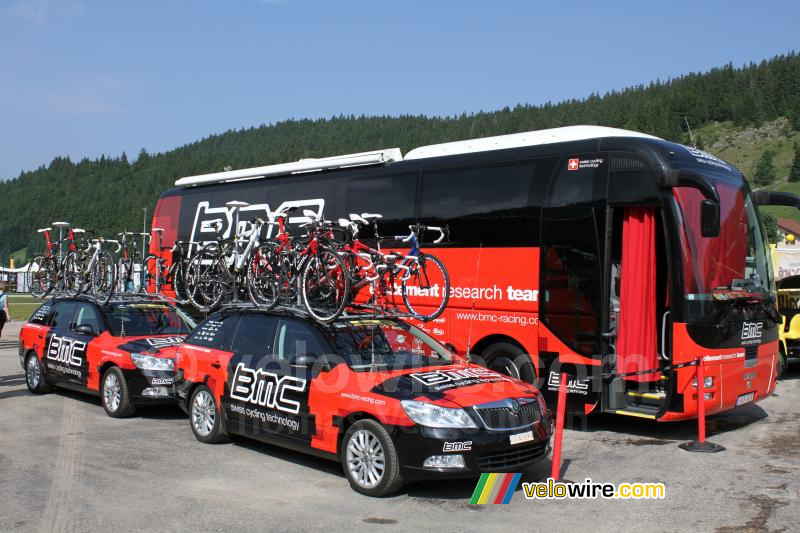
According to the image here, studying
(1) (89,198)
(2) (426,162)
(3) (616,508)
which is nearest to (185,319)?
(2) (426,162)

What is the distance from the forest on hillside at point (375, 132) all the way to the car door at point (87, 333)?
114 metres

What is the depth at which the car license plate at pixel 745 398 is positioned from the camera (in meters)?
9.44

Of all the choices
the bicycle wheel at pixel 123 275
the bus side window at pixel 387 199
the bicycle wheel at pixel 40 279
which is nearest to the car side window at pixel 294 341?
the bus side window at pixel 387 199

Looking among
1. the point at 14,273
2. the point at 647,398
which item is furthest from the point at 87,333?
the point at 14,273

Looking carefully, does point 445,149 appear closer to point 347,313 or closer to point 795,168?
point 347,313

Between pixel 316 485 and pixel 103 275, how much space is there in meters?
7.97

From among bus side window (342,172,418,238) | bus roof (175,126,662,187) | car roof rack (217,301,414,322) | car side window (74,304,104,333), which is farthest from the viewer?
bus side window (342,172,418,238)

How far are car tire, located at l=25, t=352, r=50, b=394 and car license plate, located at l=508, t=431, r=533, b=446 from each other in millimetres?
9066

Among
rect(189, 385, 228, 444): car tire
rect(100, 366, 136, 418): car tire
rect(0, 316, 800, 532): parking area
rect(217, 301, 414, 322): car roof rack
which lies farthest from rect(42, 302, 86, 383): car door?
rect(217, 301, 414, 322): car roof rack

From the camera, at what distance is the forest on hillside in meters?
132

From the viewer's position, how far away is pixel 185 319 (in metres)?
12.2

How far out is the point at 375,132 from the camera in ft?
514

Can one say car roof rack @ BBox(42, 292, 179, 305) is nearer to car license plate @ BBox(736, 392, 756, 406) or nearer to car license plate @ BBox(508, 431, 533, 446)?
car license plate @ BBox(508, 431, 533, 446)

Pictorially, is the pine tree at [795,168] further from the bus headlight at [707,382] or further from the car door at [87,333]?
the car door at [87,333]
